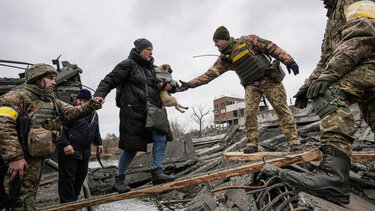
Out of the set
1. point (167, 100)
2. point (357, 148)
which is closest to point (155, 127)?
point (167, 100)

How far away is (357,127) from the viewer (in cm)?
527

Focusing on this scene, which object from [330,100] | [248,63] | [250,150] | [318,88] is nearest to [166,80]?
[248,63]

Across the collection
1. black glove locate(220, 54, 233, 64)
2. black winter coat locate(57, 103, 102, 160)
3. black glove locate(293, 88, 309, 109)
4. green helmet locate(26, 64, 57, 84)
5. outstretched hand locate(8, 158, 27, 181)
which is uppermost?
black glove locate(220, 54, 233, 64)

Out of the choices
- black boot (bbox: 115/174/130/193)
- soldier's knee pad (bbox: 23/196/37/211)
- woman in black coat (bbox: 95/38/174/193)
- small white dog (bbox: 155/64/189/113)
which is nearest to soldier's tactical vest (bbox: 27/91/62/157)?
soldier's knee pad (bbox: 23/196/37/211)

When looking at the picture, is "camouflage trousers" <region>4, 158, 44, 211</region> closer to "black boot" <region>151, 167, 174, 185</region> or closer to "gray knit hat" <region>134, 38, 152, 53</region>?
"black boot" <region>151, 167, 174, 185</region>

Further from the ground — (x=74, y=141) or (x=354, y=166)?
(x=74, y=141)

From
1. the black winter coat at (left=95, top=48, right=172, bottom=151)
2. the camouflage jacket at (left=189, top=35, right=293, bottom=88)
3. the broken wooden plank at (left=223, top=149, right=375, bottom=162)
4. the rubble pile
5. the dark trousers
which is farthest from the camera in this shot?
the camouflage jacket at (left=189, top=35, right=293, bottom=88)

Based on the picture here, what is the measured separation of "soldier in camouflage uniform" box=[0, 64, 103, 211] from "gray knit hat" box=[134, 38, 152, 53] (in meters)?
0.96

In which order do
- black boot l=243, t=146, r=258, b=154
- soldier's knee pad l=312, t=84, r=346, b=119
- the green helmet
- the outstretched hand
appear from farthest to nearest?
black boot l=243, t=146, r=258, b=154 → the green helmet → the outstretched hand → soldier's knee pad l=312, t=84, r=346, b=119

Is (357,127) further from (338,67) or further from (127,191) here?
(127,191)

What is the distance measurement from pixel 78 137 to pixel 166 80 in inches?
73.4

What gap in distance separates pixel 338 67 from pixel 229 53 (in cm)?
222

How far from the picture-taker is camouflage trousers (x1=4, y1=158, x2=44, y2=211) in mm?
2373

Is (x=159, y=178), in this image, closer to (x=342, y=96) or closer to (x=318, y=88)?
(x=318, y=88)
